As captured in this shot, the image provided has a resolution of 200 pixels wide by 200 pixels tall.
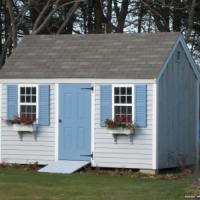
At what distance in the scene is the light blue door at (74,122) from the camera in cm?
1891

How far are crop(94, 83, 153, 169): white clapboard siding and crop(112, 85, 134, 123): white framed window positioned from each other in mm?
416

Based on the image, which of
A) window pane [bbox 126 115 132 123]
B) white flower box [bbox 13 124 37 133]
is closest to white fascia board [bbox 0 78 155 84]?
window pane [bbox 126 115 132 123]

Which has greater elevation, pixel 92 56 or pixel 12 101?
pixel 92 56

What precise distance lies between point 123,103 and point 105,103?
49 cm

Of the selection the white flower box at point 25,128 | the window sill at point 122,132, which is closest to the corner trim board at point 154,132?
the window sill at point 122,132

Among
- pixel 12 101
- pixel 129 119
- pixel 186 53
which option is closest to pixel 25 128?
pixel 12 101

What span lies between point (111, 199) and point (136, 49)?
736cm

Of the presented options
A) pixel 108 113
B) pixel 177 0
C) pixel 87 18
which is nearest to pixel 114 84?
pixel 108 113

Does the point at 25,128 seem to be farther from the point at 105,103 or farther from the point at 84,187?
the point at 84,187

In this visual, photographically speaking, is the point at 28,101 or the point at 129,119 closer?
the point at 129,119

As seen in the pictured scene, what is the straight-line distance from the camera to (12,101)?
19766 millimetres

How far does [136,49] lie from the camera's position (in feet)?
64.3

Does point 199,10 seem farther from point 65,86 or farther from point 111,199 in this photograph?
point 111,199

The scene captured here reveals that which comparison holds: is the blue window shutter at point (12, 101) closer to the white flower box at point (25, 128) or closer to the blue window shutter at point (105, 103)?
the white flower box at point (25, 128)
